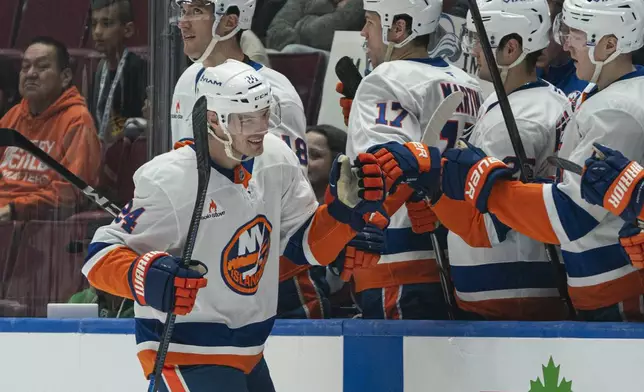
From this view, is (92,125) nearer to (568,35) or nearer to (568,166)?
(568,35)

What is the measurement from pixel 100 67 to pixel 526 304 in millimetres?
1701

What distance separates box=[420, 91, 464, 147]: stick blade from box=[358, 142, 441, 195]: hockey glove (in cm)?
6

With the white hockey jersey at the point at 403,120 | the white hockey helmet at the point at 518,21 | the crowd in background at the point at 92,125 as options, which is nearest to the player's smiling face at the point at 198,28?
the crowd in background at the point at 92,125

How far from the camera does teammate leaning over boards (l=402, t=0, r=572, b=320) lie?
3.41 metres

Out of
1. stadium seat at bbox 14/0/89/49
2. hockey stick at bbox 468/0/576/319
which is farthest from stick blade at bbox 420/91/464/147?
stadium seat at bbox 14/0/89/49

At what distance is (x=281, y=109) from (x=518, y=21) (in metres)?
0.76

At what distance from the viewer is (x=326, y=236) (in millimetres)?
3240

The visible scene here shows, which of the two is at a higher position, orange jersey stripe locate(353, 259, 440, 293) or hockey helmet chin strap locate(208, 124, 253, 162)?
hockey helmet chin strap locate(208, 124, 253, 162)

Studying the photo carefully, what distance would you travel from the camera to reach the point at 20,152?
427 cm

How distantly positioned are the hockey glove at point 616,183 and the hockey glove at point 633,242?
4cm

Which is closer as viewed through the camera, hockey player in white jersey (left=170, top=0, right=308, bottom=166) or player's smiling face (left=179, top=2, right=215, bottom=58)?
hockey player in white jersey (left=170, top=0, right=308, bottom=166)

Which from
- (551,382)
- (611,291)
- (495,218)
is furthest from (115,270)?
(611,291)

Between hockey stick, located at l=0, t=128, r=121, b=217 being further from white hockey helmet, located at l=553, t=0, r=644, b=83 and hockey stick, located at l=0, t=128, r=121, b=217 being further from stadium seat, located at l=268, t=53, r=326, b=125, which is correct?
white hockey helmet, located at l=553, t=0, r=644, b=83

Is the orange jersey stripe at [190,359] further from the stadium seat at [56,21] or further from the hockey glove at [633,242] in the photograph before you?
the stadium seat at [56,21]
